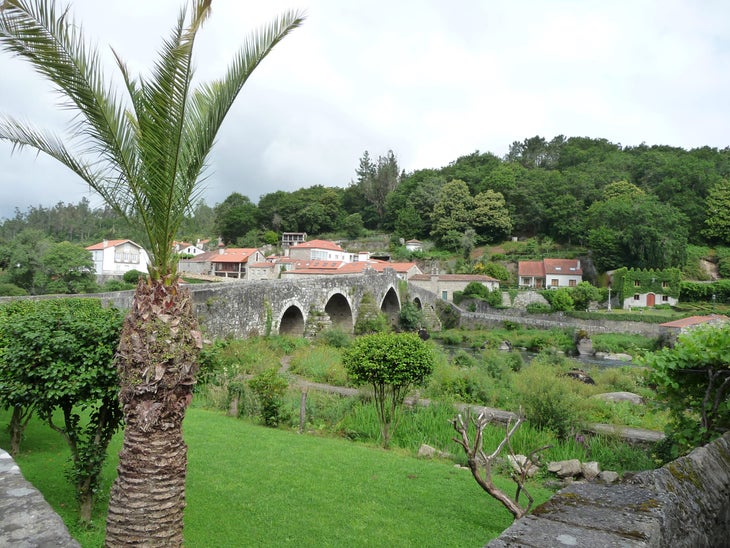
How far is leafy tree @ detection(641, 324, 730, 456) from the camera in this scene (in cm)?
429

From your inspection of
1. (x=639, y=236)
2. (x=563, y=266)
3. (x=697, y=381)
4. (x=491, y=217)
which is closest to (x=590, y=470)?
(x=697, y=381)

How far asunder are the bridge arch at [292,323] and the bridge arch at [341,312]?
4411 mm

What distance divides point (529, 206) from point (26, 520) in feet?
211

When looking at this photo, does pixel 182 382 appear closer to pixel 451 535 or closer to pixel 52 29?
pixel 52 29

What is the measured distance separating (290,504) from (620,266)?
48.6 m

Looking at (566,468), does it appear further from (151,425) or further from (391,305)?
(391,305)

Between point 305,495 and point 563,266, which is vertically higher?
point 563,266

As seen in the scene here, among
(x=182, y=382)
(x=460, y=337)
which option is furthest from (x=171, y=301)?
(x=460, y=337)

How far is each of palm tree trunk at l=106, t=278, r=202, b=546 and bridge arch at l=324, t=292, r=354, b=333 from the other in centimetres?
2564

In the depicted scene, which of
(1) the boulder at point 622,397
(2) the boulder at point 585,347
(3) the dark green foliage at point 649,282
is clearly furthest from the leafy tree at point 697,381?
(3) the dark green foliage at point 649,282

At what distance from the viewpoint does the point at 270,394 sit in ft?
33.8

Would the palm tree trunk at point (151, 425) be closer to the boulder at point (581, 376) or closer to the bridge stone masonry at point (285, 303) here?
the bridge stone masonry at point (285, 303)

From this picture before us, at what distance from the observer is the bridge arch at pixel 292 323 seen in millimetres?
25094

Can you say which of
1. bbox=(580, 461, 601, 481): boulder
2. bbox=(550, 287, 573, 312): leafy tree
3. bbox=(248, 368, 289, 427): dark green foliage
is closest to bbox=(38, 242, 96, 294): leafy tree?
bbox=(248, 368, 289, 427): dark green foliage
